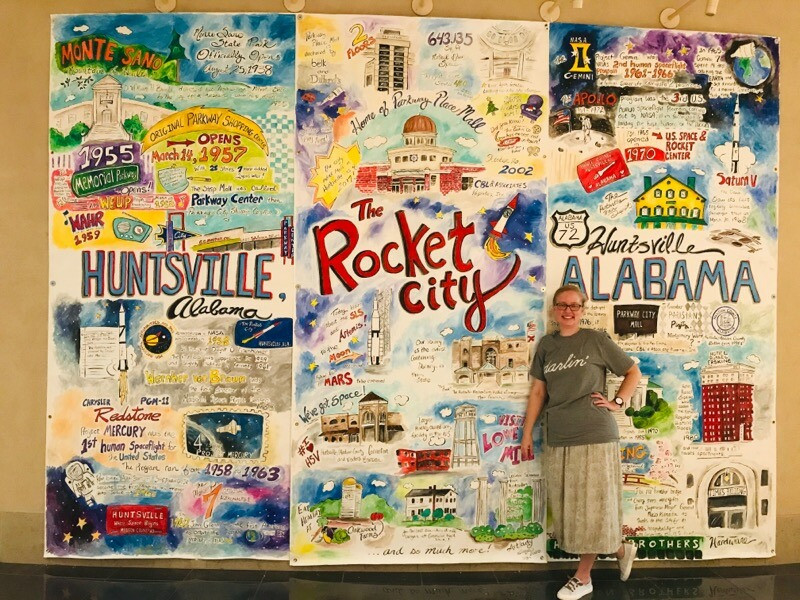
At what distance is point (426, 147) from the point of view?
352 cm

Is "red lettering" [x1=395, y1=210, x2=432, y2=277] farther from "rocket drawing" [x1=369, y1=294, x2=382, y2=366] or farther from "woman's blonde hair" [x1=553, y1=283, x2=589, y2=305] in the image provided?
"woman's blonde hair" [x1=553, y1=283, x2=589, y2=305]

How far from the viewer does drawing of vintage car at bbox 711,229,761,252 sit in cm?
363

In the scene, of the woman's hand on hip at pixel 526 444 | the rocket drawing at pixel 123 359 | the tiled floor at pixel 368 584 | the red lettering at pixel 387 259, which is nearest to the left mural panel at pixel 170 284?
the rocket drawing at pixel 123 359

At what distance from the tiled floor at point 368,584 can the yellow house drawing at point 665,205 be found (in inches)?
73.2

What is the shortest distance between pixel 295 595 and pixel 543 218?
2279 mm

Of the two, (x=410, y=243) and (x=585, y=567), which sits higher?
(x=410, y=243)

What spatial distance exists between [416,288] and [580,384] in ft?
3.15

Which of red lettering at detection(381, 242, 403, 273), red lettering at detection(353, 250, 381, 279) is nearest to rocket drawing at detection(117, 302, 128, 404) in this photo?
red lettering at detection(353, 250, 381, 279)

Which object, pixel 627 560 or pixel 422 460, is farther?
pixel 422 460

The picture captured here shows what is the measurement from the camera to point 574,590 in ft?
10.8

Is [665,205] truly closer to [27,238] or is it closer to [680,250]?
[680,250]

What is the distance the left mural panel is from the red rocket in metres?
1.07

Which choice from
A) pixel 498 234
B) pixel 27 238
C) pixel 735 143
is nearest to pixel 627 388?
pixel 498 234

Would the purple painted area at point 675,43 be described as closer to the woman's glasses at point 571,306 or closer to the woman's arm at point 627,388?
the woman's glasses at point 571,306
